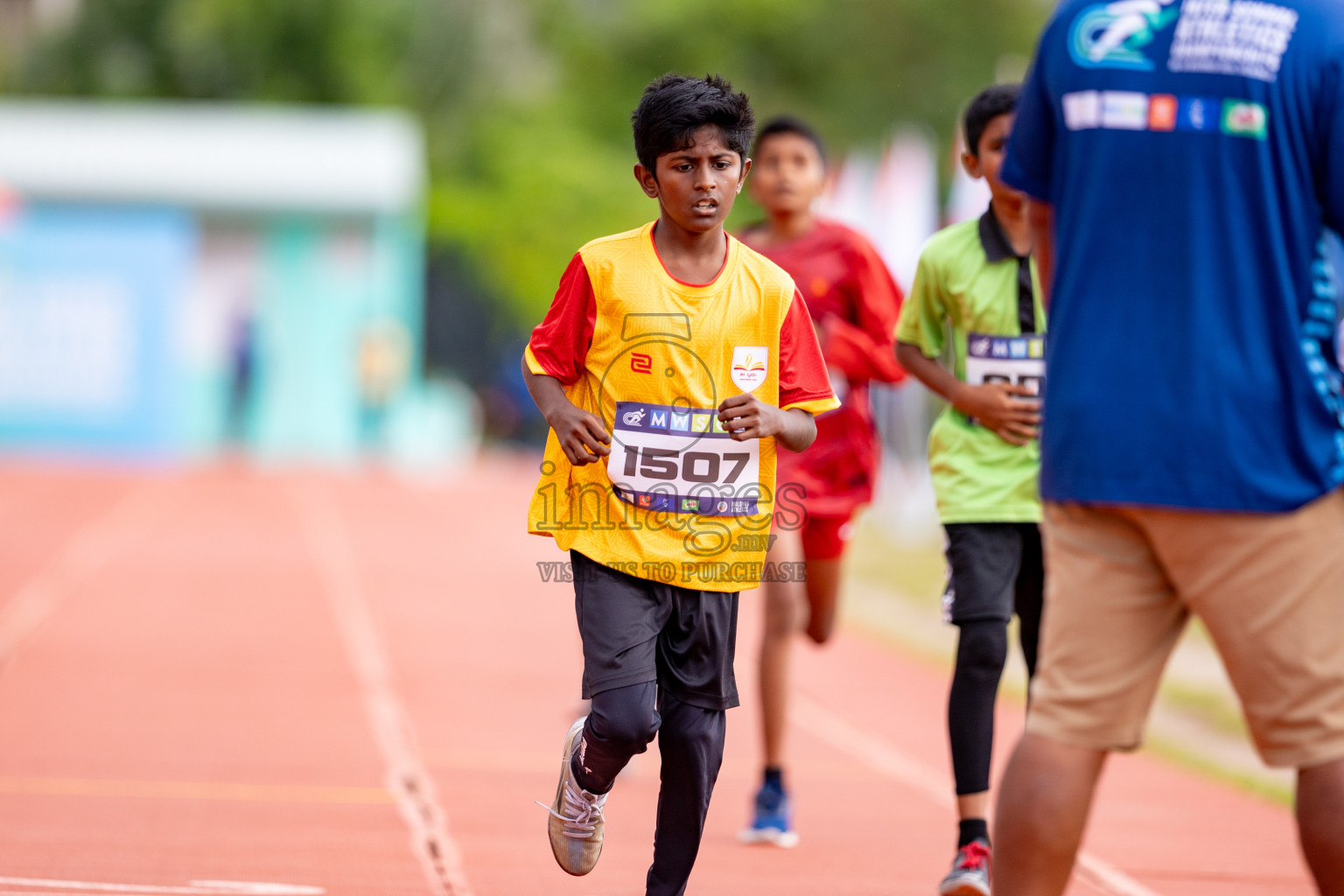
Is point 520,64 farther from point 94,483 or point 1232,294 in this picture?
point 1232,294

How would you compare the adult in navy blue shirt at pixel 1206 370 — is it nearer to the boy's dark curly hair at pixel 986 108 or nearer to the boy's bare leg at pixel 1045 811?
the boy's bare leg at pixel 1045 811

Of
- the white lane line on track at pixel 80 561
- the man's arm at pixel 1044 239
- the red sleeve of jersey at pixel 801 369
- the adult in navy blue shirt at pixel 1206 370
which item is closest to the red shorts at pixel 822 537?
the red sleeve of jersey at pixel 801 369

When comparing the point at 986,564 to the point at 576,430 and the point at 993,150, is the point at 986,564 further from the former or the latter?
the point at 576,430

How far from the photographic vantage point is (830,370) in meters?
6.00

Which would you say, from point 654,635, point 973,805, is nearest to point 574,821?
point 654,635

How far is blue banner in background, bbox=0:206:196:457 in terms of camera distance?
964 inches

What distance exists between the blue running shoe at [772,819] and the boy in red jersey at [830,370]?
0.22 feet

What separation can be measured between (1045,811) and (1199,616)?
43 centimetres

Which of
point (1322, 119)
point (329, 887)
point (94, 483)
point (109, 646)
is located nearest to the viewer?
point (1322, 119)

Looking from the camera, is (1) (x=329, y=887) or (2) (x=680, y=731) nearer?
(2) (x=680, y=731)

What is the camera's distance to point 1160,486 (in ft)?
9.67

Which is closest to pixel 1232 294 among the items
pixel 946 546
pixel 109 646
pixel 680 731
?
pixel 680 731

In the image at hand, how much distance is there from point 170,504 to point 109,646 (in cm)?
927

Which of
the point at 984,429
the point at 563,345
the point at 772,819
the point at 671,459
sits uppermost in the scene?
the point at 563,345
